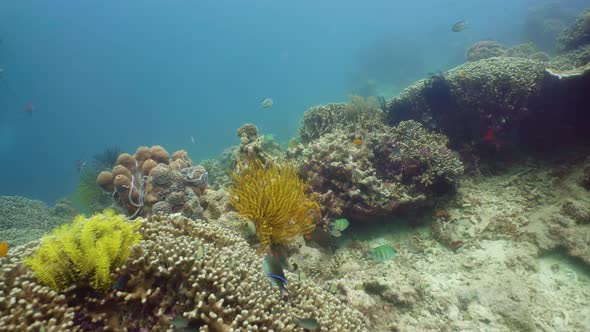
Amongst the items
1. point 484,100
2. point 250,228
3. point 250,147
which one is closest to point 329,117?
point 250,147

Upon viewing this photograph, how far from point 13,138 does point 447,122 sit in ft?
439

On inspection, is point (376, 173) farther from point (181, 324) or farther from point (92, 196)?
point (92, 196)

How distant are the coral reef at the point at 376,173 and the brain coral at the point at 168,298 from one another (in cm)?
245

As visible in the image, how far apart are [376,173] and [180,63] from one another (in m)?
177

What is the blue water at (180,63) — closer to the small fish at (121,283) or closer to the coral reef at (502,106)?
the coral reef at (502,106)

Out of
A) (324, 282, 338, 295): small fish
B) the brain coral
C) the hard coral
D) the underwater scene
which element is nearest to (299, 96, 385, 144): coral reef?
the underwater scene

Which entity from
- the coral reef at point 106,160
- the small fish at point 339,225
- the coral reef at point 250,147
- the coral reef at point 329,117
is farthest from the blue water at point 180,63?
the small fish at point 339,225

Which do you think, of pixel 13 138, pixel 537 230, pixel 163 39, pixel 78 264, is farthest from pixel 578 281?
pixel 163 39

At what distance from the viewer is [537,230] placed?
15.8 feet

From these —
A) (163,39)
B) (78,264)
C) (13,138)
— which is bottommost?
(78,264)

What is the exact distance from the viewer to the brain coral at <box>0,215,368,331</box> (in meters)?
2.35

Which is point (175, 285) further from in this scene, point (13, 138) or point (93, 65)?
point (93, 65)

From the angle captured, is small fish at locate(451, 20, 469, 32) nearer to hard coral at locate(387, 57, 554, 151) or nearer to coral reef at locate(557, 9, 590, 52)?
hard coral at locate(387, 57, 554, 151)

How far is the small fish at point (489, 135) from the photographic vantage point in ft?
22.8
